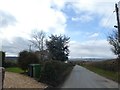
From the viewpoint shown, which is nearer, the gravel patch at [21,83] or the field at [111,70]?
the gravel patch at [21,83]

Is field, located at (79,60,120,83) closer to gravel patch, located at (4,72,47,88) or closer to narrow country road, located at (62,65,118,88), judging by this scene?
narrow country road, located at (62,65,118,88)

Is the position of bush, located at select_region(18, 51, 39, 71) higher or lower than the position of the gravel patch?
Answer: higher

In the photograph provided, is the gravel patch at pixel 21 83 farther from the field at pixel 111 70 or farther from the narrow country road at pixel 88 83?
the field at pixel 111 70

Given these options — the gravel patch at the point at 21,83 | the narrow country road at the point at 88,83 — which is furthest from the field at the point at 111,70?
the gravel patch at the point at 21,83

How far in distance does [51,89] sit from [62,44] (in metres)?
62.7

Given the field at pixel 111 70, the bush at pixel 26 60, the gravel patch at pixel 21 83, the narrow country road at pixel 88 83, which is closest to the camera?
the gravel patch at pixel 21 83

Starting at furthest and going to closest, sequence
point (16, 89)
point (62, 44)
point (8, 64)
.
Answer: point (62, 44) → point (8, 64) → point (16, 89)

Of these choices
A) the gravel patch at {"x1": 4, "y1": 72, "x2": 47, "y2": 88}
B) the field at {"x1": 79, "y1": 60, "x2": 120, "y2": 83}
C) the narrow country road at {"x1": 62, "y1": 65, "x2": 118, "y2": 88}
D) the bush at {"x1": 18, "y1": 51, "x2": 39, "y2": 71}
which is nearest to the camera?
the gravel patch at {"x1": 4, "y1": 72, "x2": 47, "y2": 88}

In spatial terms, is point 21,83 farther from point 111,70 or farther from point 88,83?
point 111,70

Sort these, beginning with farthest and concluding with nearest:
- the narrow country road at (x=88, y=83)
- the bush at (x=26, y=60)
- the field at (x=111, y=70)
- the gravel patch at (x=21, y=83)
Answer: the bush at (x=26, y=60) < the field at (x=111, y=70) < the narrow country road at (x=88, y=83) < the gravel patch at (x=21, y=83)

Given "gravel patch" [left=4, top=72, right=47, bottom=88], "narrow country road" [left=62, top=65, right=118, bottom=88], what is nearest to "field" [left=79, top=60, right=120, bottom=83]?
"narrow country road" [left=62, top=65, right=118, bottom=88]

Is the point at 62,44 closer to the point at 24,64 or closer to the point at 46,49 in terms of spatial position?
the point at 46,49

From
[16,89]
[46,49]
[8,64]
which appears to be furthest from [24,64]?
[46,49]

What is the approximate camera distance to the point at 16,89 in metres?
17.3
